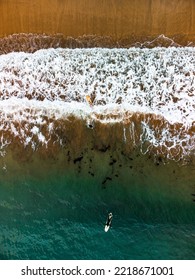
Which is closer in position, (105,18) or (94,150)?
(105,18)

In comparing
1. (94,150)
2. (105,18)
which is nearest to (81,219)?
(94,150)

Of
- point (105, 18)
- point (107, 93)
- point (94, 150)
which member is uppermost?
point (105, 18)

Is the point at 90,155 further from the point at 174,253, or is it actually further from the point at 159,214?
the point at 174,253

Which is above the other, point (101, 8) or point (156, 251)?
point (101, 8)

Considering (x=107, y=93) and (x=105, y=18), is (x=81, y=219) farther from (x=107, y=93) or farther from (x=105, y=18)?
(x=105, y=18)

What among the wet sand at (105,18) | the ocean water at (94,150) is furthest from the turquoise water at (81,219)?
the wet sand at (105,18)

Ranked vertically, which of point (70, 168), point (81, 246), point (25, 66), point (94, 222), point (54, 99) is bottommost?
point (81, 246)
